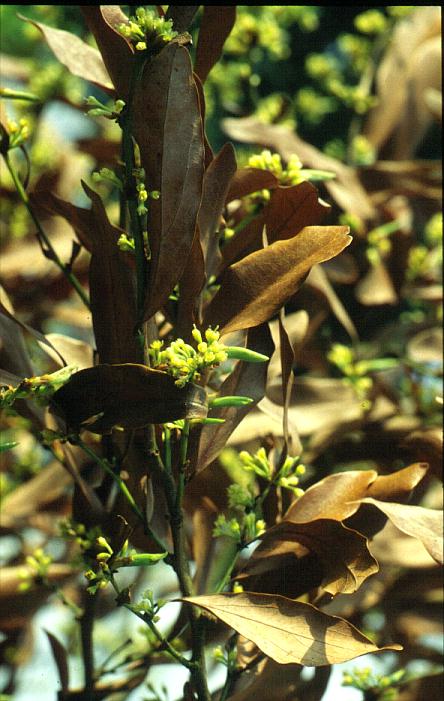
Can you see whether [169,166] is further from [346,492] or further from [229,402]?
[346,492]

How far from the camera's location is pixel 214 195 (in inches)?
29.0

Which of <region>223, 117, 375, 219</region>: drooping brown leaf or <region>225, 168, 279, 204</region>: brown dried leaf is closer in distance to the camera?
<region>225, 168, 279, 204</region>: brown dried leaf

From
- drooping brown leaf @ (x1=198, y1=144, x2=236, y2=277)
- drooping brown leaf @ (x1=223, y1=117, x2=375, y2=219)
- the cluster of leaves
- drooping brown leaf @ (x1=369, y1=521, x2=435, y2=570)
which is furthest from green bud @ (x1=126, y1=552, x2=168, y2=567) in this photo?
drooping brown leaf @ (x1=223, y1=117, x2=375, y2=219)

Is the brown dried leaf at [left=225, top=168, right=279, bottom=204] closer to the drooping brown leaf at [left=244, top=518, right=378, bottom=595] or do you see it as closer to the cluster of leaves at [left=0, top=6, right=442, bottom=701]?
the cluster of leaves at [left=0, top=6, right=442, bottom=701]

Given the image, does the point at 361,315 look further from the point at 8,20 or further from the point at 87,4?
the point at 8,20

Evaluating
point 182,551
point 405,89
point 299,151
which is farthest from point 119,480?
point 405,89

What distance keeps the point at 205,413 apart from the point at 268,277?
135 millimetres

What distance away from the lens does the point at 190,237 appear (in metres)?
0.65

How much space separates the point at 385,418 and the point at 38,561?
50 centimetres

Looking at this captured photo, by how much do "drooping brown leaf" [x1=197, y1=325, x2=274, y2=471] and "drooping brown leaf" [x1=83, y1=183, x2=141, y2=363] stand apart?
87 millimetres

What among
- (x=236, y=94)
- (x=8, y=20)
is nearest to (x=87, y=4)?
(x=236, y=94)

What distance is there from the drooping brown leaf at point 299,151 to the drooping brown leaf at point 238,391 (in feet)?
1.53

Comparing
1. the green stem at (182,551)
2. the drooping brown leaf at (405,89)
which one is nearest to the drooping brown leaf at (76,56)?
the green stem at (182,551)

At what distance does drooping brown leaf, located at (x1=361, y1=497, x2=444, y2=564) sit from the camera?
752 mm
